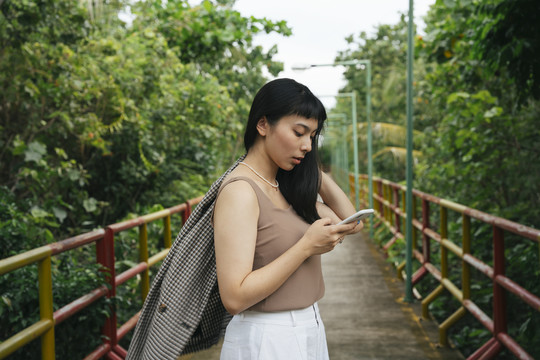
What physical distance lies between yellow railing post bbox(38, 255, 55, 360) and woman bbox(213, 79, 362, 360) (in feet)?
4.45

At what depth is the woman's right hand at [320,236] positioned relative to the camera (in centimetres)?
172

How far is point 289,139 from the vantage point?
1.86 meters

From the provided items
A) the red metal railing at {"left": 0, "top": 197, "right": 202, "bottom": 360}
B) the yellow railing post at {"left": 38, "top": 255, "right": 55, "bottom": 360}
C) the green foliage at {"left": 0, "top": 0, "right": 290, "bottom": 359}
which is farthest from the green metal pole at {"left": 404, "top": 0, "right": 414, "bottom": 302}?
the yellow railing post at {"left": 38, "top": 255, "right": 55, "bottom": 360}

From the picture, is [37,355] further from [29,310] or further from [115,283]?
[115,283]

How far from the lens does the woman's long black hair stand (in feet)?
6.08

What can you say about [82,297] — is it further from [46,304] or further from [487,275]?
[487,275]

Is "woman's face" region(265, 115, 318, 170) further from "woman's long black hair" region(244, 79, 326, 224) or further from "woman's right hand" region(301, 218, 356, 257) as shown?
"woman's right hand" region(301, 218, 356, 257)

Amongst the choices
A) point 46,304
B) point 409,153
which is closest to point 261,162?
point 46,304

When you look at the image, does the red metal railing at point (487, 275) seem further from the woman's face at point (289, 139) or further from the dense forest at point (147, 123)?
the woman's face at point (289, 139)

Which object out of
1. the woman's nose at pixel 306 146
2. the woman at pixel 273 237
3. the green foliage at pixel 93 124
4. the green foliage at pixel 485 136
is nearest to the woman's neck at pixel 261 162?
the woman at pixel 273 237

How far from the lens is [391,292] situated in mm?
7145

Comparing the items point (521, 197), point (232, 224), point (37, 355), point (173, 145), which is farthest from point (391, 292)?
point (232, 224)

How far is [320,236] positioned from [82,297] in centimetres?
211

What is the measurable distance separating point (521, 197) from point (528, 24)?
3244 mm
